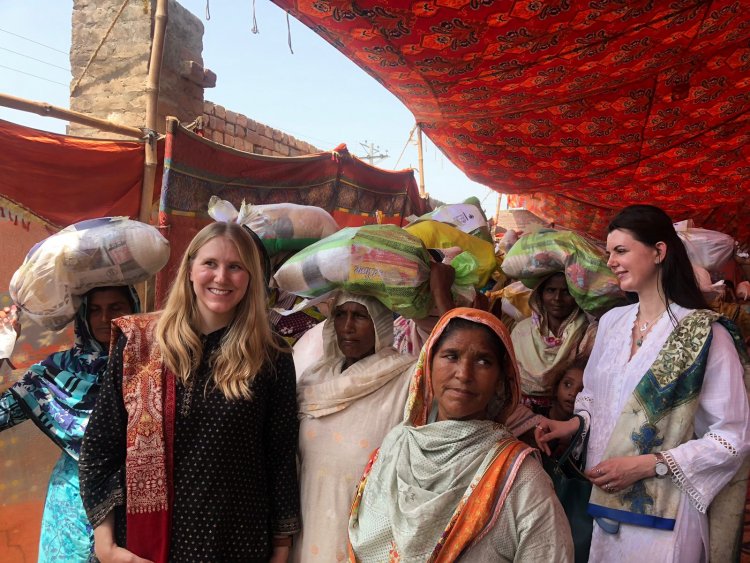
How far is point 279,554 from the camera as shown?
1958 mm

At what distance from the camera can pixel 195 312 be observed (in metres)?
2.05

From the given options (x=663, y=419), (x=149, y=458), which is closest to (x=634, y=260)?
(x=663, y=419)

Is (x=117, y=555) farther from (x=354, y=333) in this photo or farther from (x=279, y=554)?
(x=354, y=333)

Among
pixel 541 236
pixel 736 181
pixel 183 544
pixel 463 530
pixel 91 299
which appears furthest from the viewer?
pixel 736 181

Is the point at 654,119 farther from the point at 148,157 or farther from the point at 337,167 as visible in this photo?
the point at 148,157

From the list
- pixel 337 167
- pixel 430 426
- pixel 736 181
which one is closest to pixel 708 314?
pixel 430 426

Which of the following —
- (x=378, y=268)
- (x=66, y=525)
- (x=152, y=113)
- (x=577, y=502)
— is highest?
(x=152, y=113)

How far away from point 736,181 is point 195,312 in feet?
23.1

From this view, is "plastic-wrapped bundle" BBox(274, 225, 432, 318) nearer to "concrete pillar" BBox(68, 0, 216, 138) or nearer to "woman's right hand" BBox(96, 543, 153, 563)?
"woman's right hand" BBox(96, 543, 153, 563)

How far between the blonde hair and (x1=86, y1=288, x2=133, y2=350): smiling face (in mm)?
538

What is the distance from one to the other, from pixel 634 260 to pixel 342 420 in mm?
1245

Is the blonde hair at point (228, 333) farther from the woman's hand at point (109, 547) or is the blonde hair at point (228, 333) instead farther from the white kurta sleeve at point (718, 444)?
the white kurta sleeve at point (718, 444)

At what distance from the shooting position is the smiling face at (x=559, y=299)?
10.3ft

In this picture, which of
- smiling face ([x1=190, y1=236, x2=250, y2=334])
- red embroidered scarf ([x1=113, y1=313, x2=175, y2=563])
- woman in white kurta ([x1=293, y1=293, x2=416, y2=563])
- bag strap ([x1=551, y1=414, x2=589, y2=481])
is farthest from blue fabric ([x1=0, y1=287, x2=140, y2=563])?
bag strap ([x1=551, y1=414, x2=589, y2=481])
